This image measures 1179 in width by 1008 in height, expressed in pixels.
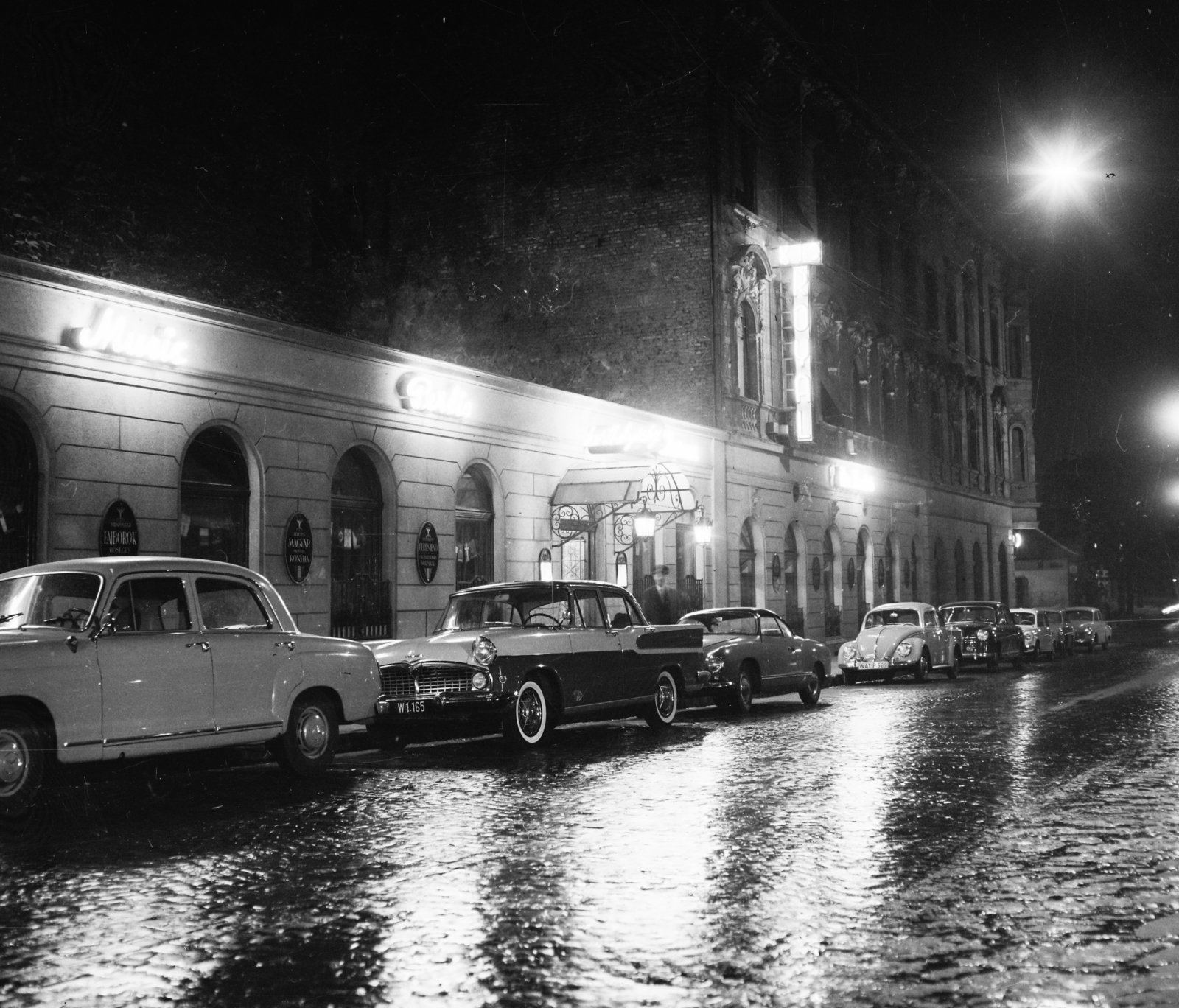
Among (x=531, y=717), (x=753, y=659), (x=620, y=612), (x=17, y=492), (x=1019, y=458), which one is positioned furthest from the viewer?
(x=1019, y=458)

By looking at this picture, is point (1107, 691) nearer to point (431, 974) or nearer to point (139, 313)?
point (139, 313)

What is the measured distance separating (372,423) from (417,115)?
51.8 feet

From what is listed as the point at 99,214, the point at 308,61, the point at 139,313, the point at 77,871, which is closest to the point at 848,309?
the point at 308,61

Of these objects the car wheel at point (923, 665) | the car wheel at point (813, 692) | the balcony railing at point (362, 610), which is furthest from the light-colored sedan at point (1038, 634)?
the balcony railing at point (362, 610)

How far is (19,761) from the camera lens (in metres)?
9.38

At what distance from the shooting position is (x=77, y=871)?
301 inches

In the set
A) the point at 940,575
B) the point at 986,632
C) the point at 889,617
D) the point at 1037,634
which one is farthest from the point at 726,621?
the point at 940,575

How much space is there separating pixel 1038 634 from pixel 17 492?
2628 centimetres

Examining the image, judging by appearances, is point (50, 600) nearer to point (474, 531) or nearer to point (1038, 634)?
point (474, 531)

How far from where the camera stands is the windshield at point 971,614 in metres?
30.2

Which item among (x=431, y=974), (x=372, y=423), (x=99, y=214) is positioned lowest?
(x=431, y=974)

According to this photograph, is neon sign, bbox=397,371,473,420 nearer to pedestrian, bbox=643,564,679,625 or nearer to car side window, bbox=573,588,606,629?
pedestrian, bbox=643,564,679,625

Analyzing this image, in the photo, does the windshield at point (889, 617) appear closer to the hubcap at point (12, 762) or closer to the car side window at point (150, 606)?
the car side window at point (150, 606)

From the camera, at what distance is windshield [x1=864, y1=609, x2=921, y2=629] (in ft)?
87.6
